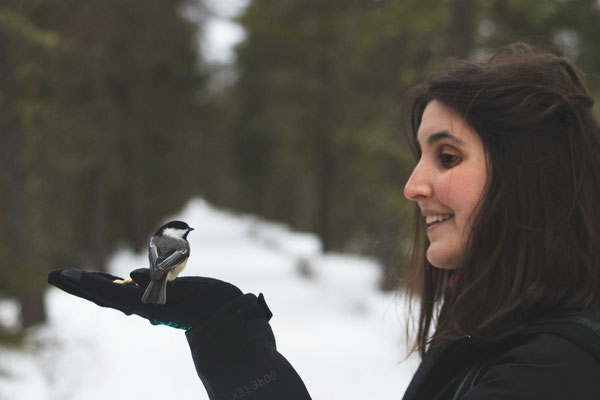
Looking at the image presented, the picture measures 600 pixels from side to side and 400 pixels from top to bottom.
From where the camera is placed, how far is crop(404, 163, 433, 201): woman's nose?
1363mm

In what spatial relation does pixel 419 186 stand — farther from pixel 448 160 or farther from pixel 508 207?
pixel 508 207

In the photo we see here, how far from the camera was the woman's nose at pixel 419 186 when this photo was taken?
4.47ft

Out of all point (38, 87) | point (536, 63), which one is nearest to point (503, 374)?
point (536, 63)

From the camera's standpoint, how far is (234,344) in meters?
1.24

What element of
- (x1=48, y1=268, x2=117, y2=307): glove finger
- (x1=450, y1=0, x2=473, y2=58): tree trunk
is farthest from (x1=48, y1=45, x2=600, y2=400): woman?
(x1=450, y1=0, x2=473, y2=58): tree trunk

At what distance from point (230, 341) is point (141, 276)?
0.27 meters

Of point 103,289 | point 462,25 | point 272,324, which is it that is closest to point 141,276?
point 103,289

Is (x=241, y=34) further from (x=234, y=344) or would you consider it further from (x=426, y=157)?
(x=234, y=344)

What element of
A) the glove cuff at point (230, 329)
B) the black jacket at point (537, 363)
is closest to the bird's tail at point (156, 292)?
the glove cuff at point (230, 329)

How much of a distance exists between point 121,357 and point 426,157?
176 centimetres

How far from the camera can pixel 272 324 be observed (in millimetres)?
2250

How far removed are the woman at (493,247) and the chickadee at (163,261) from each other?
162mm

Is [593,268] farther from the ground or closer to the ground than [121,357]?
closer to the ground

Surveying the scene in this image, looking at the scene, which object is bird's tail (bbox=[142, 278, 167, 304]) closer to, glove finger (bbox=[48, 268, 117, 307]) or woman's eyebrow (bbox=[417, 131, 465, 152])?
glove finger (bbox=[48, 268, 117, 307])
